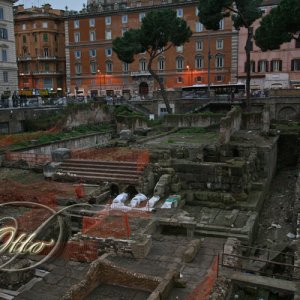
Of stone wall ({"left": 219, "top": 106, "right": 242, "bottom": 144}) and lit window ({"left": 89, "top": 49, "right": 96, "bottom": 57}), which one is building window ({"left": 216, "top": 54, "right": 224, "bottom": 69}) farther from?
stone wall ({"left": 219, "top": 106, "right": 242, "bottom": 144})

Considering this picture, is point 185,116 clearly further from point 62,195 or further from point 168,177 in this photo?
point 62,195

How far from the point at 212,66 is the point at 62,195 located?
1749 inches

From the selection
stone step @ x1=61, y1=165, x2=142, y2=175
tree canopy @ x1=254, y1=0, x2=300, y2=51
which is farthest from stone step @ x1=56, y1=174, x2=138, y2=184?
tree canopy @ x1=254, y1=0, x2=300, y2=51

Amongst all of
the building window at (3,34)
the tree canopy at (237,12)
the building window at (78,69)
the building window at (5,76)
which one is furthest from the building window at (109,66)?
the tree canopy at (237,12)

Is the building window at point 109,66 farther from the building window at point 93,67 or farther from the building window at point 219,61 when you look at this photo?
the building window at point 219,61

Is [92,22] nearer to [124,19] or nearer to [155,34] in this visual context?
[124,19]

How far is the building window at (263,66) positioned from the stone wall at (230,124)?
27.2m

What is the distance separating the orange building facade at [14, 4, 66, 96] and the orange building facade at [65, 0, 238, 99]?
13.5 ft

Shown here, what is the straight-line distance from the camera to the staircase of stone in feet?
53.6

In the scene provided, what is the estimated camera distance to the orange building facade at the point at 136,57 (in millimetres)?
54938

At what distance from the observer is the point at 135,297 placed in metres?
8.40

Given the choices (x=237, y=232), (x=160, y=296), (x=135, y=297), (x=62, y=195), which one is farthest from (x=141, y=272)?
(x=62, y=195)

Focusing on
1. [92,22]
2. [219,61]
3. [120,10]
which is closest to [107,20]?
[92,22]

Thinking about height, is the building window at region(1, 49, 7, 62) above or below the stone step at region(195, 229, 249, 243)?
above
